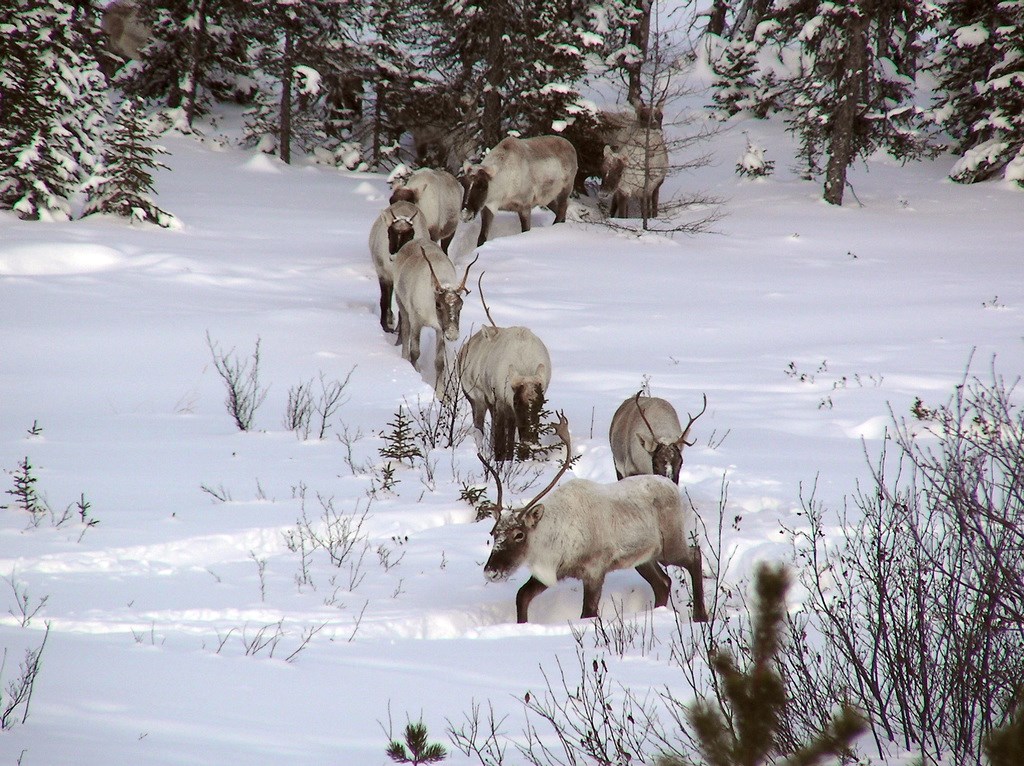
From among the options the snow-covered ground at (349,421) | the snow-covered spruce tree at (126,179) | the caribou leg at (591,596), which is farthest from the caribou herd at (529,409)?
the snow-covered spruce tree at (126,179)

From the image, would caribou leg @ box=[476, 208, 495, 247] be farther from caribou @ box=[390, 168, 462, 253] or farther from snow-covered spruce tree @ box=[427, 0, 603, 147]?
snow-covered spruce tree @ box=[427, 0, 603, 147]

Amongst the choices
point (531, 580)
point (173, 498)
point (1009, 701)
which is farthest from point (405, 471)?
point (1009, 701)

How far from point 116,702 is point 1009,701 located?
304 cm

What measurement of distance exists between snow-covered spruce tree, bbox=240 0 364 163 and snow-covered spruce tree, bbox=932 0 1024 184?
14.2m

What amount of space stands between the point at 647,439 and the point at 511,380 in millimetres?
2067

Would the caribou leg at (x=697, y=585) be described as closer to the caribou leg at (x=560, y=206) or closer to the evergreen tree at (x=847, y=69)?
the caribou leg at (x=560, y=206)

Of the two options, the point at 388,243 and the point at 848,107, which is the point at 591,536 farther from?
the point at 848,107

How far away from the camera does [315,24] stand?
945 inches

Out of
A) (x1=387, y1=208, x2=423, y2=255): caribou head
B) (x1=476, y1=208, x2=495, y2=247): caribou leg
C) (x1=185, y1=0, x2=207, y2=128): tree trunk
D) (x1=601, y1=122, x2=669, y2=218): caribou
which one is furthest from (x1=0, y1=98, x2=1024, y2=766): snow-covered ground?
(x1=185, y1=0, x2=207, y2=128): tree trunk

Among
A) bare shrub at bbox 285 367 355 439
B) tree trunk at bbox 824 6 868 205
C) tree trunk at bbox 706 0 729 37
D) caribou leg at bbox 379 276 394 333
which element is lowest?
bare shrub at bbox 285 367 355 439

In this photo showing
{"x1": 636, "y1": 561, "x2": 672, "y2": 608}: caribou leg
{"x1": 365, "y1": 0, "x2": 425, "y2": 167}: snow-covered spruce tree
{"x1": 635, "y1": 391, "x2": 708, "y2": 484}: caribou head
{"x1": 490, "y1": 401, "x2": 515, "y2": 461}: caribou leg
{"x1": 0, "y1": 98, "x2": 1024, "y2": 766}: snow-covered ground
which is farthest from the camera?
{"x1": 365, "y1": 0, "x2": 425, "y2": 167}: snow-covered spruce tree

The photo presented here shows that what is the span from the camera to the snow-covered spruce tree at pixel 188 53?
942 inches

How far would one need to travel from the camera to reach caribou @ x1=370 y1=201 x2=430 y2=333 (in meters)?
12.7

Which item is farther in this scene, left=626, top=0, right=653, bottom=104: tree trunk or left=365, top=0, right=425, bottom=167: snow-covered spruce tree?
left=626, top=0, right=653, bottom=104: tree trunk
